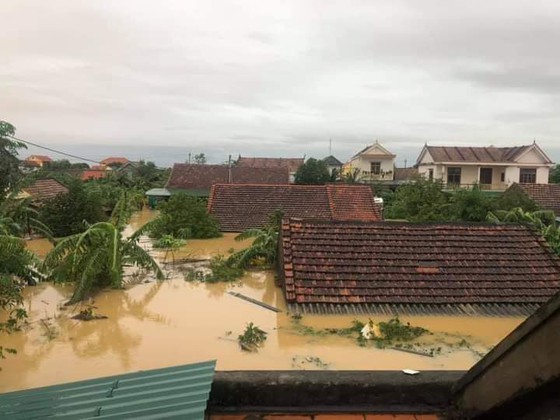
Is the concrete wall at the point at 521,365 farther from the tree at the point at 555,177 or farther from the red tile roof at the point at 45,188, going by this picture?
the tree at the point at 555,177

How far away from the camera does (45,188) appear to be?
86.0 ft

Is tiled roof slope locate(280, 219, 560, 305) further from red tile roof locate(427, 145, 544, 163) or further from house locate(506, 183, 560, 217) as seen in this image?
Result: red tile roof locate(427, 145, 544, 163)

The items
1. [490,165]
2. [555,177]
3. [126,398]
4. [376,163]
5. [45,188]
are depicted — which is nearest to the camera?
[126,398]

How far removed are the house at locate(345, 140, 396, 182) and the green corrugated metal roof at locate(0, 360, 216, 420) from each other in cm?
4413

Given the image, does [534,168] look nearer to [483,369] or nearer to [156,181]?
[156,181]

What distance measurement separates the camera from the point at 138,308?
10.8 m

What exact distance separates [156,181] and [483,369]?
4605cm

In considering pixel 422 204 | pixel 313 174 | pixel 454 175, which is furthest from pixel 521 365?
pixel 454 175

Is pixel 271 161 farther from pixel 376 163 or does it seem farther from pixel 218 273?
pixel 218 273

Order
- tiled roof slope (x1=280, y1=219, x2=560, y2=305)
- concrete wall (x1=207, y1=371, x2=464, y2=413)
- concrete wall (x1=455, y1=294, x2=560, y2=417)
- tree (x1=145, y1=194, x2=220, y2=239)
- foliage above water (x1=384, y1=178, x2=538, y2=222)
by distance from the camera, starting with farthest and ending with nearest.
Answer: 1. foliage above water (x1=384, y1=178, x2=538, y2=222)
2. tree (x1=145, y1=194, x2=220, y2=239)
3. tiled roof slope (x1=280, y1=219, x2=560, y2=305)
4. concrete wall (x1=207, y1=371, x2=464, y2=413)
5. concrete wall (x1=455, y1=294, x2=560, y2=417)

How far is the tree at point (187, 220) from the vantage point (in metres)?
20.1

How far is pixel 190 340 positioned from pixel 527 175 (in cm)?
4034

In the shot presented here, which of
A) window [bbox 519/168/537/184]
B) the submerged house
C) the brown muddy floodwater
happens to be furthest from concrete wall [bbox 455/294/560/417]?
window [bbox 519/168/537/184]

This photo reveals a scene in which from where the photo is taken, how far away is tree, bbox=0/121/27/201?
13.2 m
